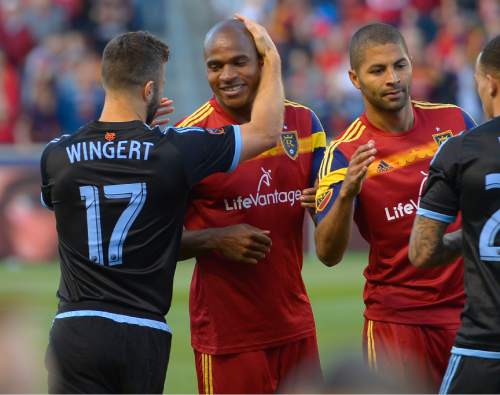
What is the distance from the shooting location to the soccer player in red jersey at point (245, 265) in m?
5.98

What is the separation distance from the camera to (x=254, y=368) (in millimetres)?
5961

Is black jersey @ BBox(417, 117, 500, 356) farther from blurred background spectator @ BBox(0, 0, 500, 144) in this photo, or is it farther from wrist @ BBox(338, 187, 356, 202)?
blurred background spectator @ BBox(0, 0, 500, 144)

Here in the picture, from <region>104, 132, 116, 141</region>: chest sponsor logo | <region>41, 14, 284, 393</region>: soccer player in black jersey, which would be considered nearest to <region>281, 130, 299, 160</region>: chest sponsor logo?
<region>41, 14, 284, 393</region>: soccer player in black jersey

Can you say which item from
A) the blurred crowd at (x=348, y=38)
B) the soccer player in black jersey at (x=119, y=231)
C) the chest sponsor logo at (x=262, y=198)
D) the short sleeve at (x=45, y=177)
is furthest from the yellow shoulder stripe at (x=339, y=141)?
the blurred crowd at (x=348, y=38)

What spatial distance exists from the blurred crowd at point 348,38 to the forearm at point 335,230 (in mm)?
12238

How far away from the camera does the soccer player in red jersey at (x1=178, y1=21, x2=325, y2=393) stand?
19.6ft

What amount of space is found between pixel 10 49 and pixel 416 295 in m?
13.5

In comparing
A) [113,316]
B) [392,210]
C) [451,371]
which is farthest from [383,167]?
[113,316]

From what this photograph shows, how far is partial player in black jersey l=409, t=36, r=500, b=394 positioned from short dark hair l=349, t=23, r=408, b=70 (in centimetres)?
133

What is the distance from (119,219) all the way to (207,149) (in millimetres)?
565

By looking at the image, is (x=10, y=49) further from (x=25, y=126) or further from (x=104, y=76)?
(x=104, y=76)

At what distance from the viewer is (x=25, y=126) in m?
17.4

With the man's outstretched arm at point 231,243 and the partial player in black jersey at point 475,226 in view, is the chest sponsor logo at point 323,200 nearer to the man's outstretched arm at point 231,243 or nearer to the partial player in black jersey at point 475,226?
the man's outstretched arm at point 231,243

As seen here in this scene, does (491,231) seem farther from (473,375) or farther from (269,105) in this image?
(269,105)
